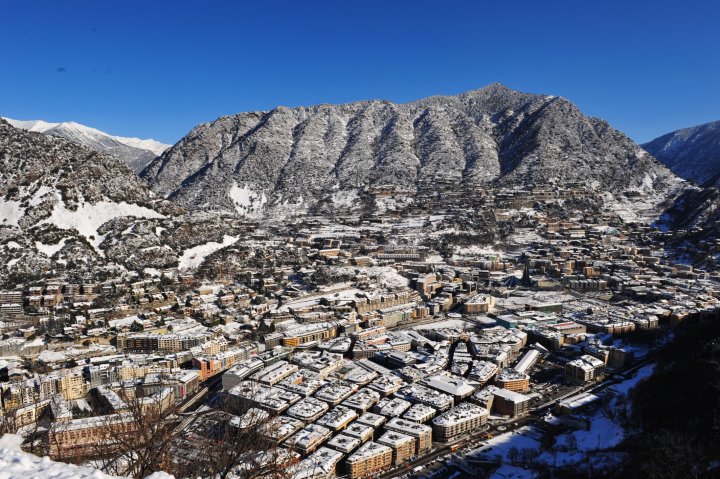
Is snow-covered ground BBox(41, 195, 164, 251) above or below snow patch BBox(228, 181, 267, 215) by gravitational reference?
below

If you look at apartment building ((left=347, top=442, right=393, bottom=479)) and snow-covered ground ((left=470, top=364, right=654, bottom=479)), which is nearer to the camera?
snow-covered ground ((left=470, top=364, right=654, bottom=479))

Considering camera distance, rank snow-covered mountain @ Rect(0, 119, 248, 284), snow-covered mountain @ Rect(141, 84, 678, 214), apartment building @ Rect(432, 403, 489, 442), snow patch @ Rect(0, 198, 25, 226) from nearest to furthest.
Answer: apartment building @ Rect(432, 403, 489, 442) < snow-covered mountain @ Rect(0, 119, 248, 284) < snow patch @ Rect(0, 198, 25, 226) < snow-covered mountain @ Rect(141, 84, 678, 214)

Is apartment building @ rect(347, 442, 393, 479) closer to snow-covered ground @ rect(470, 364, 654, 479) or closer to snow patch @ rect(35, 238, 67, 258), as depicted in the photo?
snow-covered ground @ rect(470, 364, 654, 479)

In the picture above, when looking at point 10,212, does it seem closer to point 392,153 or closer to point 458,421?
point 458,421

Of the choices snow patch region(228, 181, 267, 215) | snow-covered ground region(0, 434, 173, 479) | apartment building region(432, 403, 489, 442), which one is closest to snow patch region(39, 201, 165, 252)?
snow patch region(228, 181, 267, 215)

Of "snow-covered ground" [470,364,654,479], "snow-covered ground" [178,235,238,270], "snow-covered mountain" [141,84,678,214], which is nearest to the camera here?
"snow-covered ground" [470,364,654,479]

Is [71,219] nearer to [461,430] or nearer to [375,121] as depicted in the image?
[461,430]

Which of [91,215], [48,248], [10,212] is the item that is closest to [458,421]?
[48,248]
